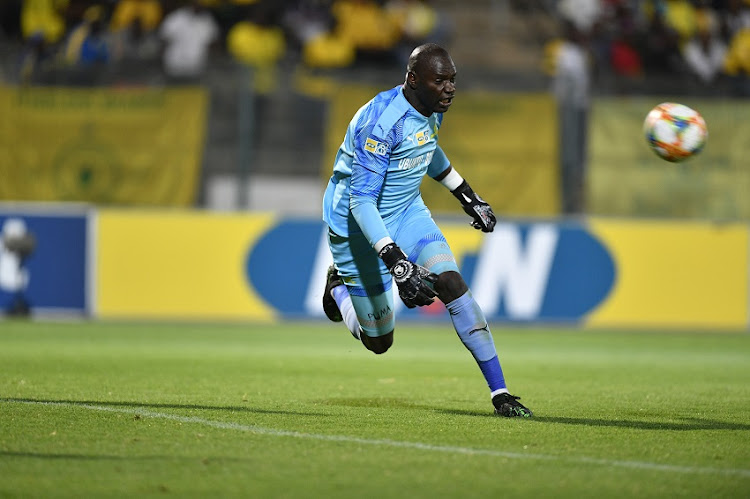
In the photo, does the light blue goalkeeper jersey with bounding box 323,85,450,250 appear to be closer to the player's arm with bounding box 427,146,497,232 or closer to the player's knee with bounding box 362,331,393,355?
the player's arm with bounding box 427,146,497,232

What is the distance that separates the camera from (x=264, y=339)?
13.6 metres

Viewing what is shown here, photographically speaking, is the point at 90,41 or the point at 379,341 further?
the point at 90,41

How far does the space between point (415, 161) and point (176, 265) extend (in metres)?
8.57

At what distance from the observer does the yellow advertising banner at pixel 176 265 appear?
615 inches

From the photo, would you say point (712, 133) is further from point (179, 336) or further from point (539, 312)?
point (179, 336)

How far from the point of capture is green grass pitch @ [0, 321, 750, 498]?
4887 mm

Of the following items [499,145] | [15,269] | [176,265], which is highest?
[499,145]

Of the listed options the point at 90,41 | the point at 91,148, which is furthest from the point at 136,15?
the point at 91,148

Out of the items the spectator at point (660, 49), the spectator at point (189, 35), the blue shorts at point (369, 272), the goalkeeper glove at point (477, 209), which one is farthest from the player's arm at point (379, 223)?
the spectator at point (660, 49)

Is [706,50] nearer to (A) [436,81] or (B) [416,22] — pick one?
(B) [416,22]

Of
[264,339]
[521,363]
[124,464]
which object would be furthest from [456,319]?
[264,339]

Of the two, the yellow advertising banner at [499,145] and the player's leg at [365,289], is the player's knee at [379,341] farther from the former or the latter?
the yellow advertising banner at [499,145]

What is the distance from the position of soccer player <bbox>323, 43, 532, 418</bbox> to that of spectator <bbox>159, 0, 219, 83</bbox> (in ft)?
32.8

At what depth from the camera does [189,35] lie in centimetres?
1800
